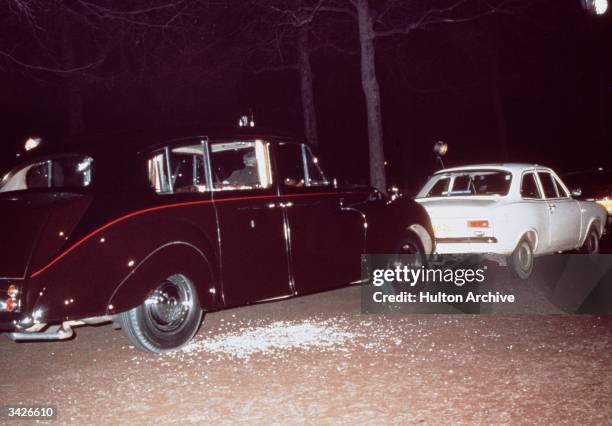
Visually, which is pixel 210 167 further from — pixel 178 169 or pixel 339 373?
pixel 339 373

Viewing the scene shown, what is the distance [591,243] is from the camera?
13016 mm

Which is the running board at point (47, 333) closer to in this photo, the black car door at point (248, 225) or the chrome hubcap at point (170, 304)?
the chrome hubcap at point (170, 304)

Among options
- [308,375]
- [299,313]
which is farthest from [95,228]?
[299,313]

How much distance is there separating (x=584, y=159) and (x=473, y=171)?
42490mm

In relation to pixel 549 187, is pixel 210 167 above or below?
above

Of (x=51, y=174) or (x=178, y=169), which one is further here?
(x=178, y=169)

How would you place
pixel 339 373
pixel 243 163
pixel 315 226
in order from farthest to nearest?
pixel 315 226 → pixel 243 163 → pixel 339 373

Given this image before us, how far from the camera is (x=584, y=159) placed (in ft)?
164

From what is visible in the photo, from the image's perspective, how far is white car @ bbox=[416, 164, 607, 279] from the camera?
9891 millimetres

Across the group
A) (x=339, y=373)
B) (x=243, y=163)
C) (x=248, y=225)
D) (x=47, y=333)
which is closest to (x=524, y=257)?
(x=243, y=163)

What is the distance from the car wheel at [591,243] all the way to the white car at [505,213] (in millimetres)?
366

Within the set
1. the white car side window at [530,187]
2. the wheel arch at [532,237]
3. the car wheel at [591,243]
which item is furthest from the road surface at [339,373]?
the car wheel at [591,243]

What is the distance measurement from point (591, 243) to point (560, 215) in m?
2.07

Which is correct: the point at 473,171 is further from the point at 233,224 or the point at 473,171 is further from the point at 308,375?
the point at 308,375
